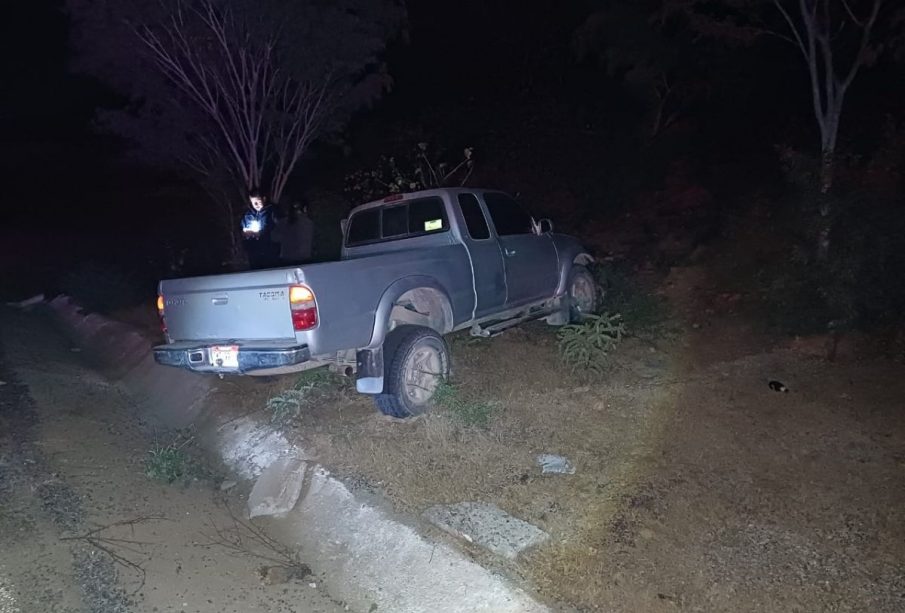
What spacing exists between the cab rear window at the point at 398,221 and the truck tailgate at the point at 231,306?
2.05 metres

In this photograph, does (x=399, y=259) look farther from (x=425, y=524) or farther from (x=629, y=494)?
(x=629, y=494)

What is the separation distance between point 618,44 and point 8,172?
27.7 meters

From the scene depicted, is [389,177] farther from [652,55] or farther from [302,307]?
[302,307]

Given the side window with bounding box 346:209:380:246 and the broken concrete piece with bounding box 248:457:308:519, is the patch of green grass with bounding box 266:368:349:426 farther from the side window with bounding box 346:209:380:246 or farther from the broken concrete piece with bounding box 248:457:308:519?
the side window with bounding box 346:209:380:246

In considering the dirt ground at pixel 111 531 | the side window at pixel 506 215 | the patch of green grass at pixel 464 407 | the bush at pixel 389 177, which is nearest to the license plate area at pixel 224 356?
the dirt ground at pixel 111 531

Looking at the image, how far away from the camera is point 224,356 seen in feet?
16.5

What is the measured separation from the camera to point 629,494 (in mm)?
4207

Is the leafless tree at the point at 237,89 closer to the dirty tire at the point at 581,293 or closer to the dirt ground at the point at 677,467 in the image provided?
the dirty tire at the point at 581,293

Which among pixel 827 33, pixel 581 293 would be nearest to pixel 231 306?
pixel 581 293

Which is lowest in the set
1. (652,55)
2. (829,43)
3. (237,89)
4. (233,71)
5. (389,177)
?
(389,177)

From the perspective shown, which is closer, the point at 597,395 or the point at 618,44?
the point at 597,395

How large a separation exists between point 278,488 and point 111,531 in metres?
1.13

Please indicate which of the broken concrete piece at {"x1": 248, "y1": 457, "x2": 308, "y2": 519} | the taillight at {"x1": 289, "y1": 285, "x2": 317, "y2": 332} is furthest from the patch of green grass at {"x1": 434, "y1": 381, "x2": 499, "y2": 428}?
the taillight at {"x1": 289, "y1": 285, "x2": 317, "y2": 332}

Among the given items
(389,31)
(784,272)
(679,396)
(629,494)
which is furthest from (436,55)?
(629,494)
